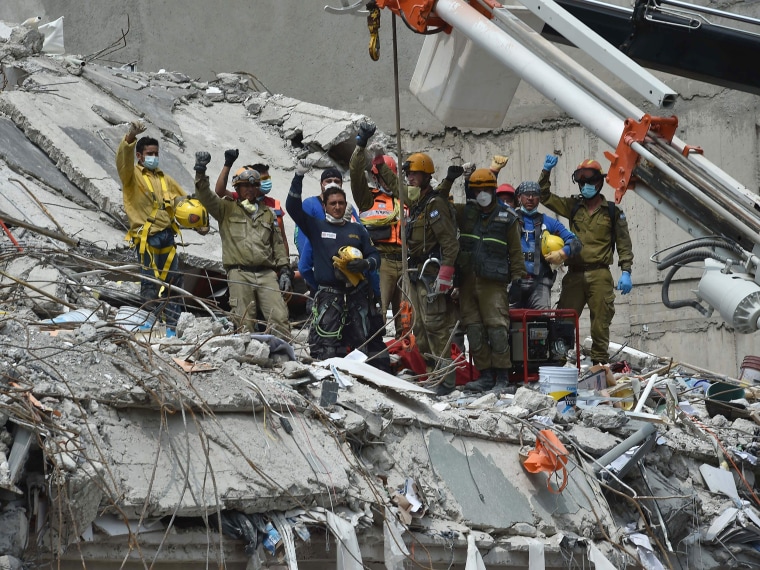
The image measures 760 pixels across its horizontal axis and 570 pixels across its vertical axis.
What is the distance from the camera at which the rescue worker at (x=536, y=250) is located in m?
9.41

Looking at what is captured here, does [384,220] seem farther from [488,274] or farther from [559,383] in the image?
[559,383]

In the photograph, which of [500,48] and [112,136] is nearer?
[500,48]

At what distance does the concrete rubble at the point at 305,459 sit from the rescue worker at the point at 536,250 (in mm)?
908

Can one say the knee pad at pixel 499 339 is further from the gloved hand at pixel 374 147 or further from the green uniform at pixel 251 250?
the gloved hand at pixel 374 147

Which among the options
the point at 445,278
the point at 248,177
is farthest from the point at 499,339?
the point at 248,177

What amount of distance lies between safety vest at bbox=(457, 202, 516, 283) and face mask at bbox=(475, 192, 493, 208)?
2.7 inches

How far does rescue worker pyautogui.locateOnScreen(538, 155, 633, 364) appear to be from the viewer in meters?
9.63

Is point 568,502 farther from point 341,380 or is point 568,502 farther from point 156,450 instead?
point 156,450

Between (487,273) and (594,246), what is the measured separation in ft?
4.75

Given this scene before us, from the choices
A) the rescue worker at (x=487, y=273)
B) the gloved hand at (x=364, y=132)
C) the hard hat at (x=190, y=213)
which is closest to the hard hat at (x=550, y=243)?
the rescue worker at (x=487, y=273)

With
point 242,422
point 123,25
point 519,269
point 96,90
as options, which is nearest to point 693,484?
point 519,269

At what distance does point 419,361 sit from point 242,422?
385 cm

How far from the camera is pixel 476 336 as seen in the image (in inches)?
340

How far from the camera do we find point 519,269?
344 inches
